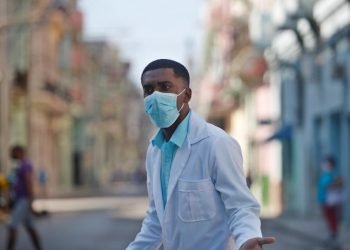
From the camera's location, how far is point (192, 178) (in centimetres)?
444

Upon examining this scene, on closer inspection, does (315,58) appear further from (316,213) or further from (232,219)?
(232,219)

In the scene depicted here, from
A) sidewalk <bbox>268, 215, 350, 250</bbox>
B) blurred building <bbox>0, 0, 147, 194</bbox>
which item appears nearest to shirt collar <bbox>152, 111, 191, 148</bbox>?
sidewalk <bbox>268, 215, 350, 250</bbox>

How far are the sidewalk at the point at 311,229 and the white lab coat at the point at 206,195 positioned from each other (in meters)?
13.7

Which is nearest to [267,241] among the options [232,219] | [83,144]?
[232,219]

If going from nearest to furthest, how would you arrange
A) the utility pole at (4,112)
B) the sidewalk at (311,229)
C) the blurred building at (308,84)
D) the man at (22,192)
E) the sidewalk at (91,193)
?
1. the man at (22,192)
2. the sidewalk at (311,229)
3. the blurred building at (308,84)
4. the utility pole at (4,112)
5. the sidewalk at (91,193)

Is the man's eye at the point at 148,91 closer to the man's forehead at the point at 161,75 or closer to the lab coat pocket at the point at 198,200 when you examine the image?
the man's forehead at the point at 161,75

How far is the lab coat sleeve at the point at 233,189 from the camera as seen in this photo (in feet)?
14.1

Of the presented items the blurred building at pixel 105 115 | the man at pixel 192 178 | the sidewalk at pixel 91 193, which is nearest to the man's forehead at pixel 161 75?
the man at pixel 192 178

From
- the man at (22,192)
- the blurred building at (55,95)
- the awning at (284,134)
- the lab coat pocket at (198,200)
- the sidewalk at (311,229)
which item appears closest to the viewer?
the lab coat pocket at (198,200)

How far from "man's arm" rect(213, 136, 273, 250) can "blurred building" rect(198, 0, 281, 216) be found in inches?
1150

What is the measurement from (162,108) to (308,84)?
Result: 26.9 m

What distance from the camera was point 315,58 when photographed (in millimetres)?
29734

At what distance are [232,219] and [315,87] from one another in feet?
83.9

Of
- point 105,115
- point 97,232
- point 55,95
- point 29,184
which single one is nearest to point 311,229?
point 97,232
